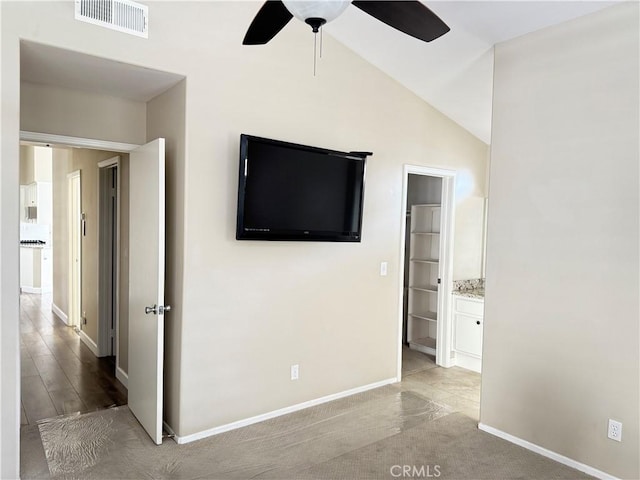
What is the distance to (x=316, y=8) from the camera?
5.00ft

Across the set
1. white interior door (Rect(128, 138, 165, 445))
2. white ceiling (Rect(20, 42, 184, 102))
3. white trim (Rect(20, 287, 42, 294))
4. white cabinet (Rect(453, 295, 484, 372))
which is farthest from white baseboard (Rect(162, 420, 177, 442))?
white trim (Rect(20, 287, 42, 294))

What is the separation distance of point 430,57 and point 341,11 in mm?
2309

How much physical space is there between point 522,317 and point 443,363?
1.88m

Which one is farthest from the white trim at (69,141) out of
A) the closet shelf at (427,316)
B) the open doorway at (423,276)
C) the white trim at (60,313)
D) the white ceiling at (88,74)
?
the white trim at (60,313)

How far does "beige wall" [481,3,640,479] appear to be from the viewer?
8.82 ft

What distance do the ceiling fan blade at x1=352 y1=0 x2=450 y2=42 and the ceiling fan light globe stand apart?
0.47 feet

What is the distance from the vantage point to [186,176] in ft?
9.91

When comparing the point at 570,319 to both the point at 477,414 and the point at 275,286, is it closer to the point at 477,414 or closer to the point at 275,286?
the point at 477,414

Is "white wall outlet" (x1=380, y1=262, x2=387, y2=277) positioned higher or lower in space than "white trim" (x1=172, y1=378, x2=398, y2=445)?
higher

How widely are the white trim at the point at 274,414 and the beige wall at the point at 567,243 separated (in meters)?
1.06

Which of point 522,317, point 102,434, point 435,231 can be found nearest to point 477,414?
point 522,317

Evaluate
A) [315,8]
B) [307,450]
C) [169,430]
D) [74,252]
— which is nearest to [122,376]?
[169,430]

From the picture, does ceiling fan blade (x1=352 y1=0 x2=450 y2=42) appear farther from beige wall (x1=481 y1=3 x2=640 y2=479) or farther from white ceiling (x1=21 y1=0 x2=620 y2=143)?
beige wall (x1=481 y1=3 x2=640 y2=479)

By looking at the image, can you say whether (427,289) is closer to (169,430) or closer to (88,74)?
Result: (169,430)
